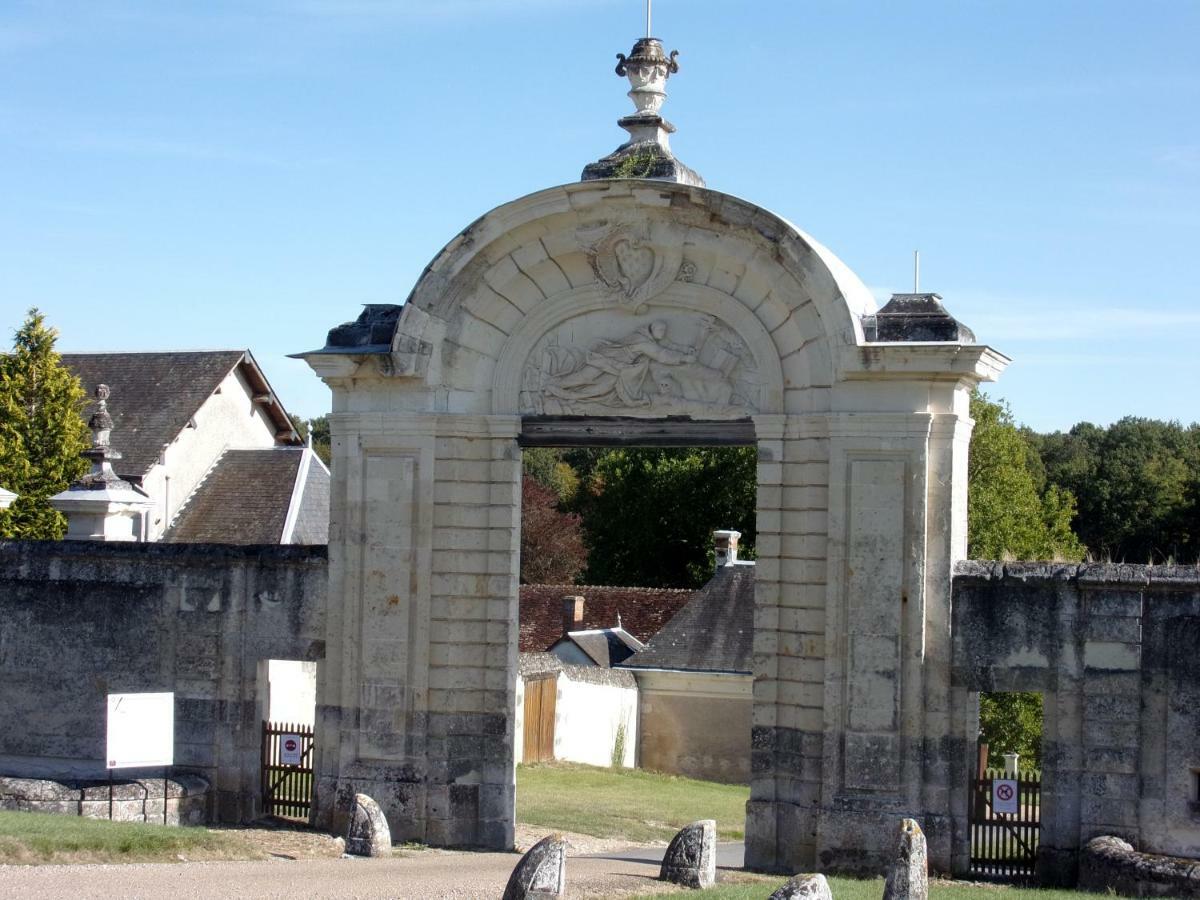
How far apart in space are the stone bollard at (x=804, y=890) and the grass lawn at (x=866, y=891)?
1.73 metres

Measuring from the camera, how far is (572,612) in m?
35.2

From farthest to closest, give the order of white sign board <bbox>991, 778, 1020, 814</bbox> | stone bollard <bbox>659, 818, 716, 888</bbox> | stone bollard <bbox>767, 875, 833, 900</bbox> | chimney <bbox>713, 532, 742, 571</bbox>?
1. chimney <bbox>713, 532, 742, 571</bbox>
2. white sign board <bbox>991, 778, 1020, 814</bbox>
3. stone bollard <bbox>659, 818, 716, 888</bbox>
4. stone bollard <bbox>767, 875, 833, 900</bbox>

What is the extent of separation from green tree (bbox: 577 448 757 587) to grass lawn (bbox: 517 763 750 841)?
19.3 m

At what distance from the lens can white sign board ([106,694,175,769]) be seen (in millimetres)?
14406

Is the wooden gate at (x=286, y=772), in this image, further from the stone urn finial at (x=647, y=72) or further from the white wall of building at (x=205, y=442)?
the white wall of building at (x=205, y=442)

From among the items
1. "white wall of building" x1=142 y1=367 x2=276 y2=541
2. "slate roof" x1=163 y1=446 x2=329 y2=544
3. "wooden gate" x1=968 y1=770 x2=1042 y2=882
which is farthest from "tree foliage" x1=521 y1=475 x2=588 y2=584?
"wooden gate" x1=968 y1=770 x2=1042 y2=882

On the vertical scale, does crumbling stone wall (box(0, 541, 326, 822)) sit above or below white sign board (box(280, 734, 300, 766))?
above

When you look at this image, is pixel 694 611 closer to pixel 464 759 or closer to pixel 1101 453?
pixel 464 759

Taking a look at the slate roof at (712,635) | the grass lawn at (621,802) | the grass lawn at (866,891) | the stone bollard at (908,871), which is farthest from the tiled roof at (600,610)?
the stone bollard at (908,871)

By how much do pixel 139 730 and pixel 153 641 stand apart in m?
1.57

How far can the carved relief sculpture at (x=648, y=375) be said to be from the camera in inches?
579

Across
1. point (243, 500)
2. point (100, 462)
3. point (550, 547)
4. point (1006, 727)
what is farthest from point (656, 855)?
point (550, 547)

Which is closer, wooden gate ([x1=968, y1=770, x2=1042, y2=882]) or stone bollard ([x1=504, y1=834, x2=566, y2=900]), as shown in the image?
stone bollard ([x1=504, y1=834, x2=566, y2=900])

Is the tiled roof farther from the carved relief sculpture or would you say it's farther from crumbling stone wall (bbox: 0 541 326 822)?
the carved relief sculpture
